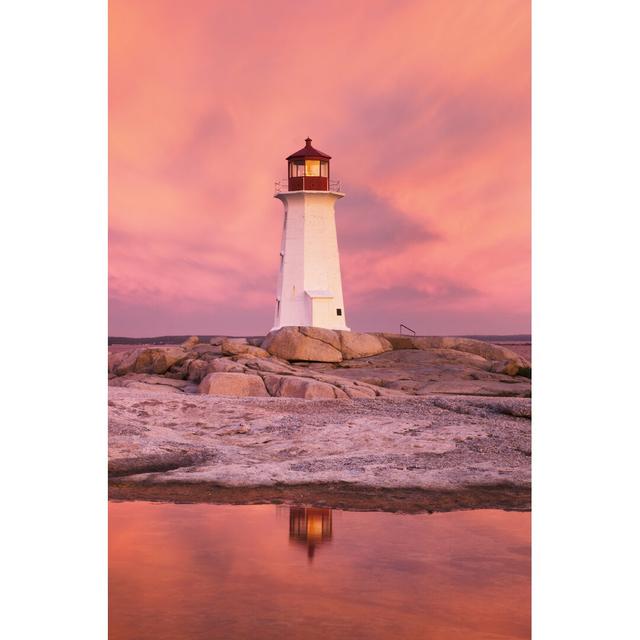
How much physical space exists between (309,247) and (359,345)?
3.77 metres

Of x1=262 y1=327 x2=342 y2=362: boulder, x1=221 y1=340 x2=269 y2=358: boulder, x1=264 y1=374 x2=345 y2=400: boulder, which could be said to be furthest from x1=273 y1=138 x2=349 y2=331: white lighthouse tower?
x1=264 y1=374 x2=345 y2=400: boulder

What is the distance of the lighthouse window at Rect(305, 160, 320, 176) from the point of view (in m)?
25.9

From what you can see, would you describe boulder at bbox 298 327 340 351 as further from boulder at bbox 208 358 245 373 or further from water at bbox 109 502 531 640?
water at bbox 109 502 531 640

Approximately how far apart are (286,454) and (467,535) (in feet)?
11.4

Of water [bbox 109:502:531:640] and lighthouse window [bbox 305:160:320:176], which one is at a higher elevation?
lighthouse window [bbox 305:160:320:176]

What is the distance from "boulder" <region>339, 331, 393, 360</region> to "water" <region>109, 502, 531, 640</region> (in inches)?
617

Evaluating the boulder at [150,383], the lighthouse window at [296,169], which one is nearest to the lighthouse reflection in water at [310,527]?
the boulder at [150,383]

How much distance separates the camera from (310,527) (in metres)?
6.69

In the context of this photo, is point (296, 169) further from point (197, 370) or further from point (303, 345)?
point (197, 370)

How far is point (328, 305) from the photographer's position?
25.1 meters

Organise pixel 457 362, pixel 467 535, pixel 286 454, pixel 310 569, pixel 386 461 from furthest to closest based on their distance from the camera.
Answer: pixel 457 362 < pixel 286 454 < pixel 386 461 < pixel 467 535 < pixel 310 569
